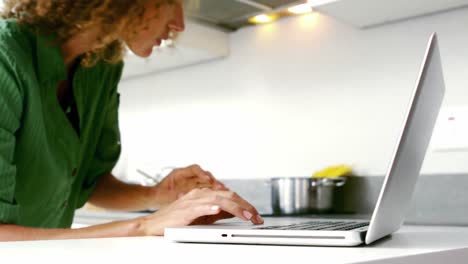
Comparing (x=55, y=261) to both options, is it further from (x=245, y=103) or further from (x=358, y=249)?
(x=245, y=103)

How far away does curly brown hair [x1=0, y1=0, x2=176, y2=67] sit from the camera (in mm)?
1226

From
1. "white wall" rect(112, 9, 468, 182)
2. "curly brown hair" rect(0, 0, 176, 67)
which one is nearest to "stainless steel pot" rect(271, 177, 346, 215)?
"white wall" rect(112, 9, 468, 182)

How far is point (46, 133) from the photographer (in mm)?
1222

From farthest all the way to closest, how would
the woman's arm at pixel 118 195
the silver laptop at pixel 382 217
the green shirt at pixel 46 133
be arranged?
the woman's arm at pixel 118 195 < the green shirt at pixel 46 133 < the silver laptop at pixel 382 217

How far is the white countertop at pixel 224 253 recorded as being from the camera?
54 centimetres

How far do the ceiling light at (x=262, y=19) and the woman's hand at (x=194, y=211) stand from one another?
3.73ft

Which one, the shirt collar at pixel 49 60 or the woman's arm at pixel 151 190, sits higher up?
the shirt collar at pixel 49 60

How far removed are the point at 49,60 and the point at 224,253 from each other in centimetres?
77

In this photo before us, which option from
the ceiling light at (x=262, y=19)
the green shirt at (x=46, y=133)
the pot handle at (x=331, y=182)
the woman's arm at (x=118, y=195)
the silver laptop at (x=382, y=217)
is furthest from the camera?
the ceiling light at (x=262, y=19)

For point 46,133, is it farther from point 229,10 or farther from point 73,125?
point 229,10

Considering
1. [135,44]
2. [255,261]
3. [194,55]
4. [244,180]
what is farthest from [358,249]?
[194,55]

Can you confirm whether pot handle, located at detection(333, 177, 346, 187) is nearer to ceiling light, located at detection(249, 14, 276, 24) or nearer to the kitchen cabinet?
the kitchen cabinet

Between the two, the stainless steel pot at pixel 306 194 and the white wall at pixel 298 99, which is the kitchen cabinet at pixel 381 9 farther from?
the stainless steel pot at pixel 306 194

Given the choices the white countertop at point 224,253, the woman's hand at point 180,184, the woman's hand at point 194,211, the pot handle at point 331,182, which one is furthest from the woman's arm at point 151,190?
the white countertop at point 224,253
